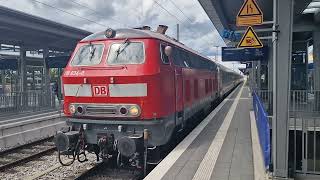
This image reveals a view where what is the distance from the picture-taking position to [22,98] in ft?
63.0

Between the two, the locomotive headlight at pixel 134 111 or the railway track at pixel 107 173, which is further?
the railway track at pixel 107 173

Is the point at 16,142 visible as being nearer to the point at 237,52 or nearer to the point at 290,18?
the point at 290,18

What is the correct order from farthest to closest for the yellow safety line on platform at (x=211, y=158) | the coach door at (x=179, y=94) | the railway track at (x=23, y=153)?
the railway track at (x=23, y=153)
the coach door at (x=179, y=94)
the yellow safety line on platform at (x=211, y=158)

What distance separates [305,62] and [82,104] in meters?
21.4

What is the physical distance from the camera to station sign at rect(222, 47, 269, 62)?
19.5 metres

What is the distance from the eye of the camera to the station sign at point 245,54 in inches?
766

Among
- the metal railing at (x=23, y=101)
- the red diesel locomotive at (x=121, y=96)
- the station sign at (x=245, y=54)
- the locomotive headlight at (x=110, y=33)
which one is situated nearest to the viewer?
the red diesel locomotive at (x=121, y=96)

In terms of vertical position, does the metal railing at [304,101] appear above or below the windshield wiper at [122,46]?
below

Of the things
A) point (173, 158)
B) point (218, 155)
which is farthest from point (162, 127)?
point (218, 155)

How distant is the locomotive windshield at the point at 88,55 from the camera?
851cm

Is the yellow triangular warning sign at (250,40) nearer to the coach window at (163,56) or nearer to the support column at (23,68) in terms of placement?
the coach window at (163,56)

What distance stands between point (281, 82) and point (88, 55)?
443cm

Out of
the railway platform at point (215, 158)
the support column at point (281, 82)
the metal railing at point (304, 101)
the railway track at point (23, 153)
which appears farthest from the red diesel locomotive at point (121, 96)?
the metal railing at point (304, 101)

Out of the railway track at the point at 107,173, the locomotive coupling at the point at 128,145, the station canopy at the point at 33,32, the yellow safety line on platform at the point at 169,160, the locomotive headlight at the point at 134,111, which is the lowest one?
the railway track at the point at 107,173
